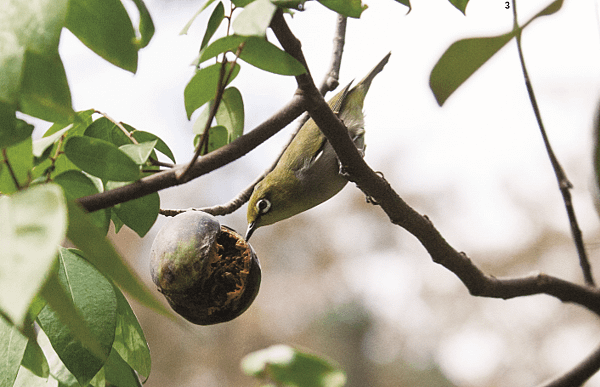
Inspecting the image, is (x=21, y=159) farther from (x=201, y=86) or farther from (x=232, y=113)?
(x=232, y=113)

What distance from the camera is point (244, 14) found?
0.40 m

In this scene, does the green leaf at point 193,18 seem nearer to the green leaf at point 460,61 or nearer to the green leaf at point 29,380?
the green leaf at point 460,61

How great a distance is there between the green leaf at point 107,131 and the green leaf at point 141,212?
103mm

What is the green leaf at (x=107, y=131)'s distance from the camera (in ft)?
2.33

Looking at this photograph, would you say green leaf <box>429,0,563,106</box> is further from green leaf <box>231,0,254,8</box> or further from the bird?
the bird

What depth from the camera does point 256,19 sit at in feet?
1.24

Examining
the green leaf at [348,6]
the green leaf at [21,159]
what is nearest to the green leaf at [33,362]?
the green leaf at [21,159]

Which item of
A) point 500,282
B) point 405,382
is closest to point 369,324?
point 405,382

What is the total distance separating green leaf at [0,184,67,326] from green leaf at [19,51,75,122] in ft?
0.41

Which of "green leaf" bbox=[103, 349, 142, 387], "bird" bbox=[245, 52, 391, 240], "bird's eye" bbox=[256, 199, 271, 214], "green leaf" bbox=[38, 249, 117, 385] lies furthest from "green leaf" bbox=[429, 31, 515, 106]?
"bird's eye" bbox=[256, 199, 271, 214]

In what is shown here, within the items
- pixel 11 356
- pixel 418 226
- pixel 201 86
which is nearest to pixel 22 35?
pixel 201 86

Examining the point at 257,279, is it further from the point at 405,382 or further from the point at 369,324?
the point at 405,382

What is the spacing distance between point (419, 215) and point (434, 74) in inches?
18.0

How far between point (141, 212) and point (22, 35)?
345 millimetres
